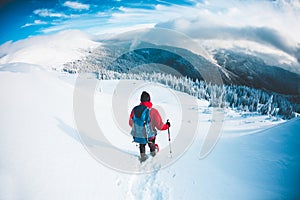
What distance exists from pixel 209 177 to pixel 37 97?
6998mm

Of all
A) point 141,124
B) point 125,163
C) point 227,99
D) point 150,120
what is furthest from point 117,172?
point 227,99

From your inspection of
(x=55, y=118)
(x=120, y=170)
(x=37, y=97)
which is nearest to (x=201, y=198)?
(x=120, y=170)

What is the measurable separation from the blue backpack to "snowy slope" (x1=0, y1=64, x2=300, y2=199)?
91cm

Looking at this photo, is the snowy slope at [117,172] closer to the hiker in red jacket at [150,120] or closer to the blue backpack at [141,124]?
the hiker in red jacket at [150,120]

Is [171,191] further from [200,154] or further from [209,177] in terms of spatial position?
[200,154]

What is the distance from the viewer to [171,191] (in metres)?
4.27

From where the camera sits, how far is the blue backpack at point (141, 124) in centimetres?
501

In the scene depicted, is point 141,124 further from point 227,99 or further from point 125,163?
point 227,99

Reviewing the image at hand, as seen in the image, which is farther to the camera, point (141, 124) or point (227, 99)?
point (227, 99)

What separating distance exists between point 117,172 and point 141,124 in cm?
150

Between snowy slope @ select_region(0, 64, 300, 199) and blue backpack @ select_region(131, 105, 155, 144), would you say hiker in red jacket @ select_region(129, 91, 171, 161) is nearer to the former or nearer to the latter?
blue backpack @ select_region(131, 105, 155, 144)

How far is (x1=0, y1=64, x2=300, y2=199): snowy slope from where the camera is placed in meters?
3.71

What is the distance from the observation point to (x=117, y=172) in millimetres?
4844

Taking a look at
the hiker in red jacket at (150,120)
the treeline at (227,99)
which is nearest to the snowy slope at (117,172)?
the hiker in red jacket at (150,120)
